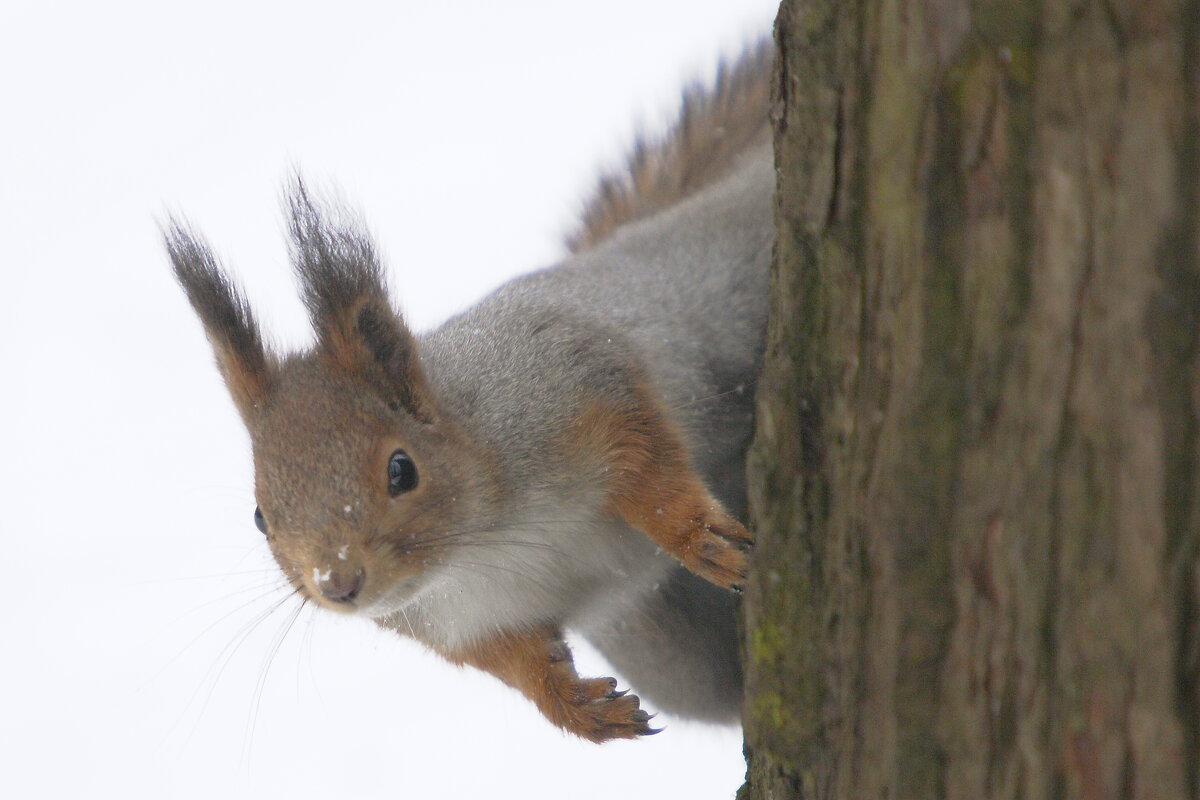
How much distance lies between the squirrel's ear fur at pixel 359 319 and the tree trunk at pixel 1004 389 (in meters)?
0.75

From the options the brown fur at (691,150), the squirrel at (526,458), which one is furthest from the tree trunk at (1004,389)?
the brown fur at (691,150)

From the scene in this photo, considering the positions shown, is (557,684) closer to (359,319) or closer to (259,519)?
(259,519)

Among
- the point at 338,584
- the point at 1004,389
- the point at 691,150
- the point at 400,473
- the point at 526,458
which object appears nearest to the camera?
the point at 1004,389

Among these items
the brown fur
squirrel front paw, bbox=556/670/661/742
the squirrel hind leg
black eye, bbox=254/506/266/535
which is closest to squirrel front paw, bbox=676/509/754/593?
the squirrel hind leg

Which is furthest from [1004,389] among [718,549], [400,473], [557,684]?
[557,684]

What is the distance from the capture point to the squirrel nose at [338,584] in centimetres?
137

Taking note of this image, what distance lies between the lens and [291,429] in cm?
153

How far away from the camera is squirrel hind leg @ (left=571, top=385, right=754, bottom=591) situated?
1.40 metres

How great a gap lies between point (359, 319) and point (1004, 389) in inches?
41.0

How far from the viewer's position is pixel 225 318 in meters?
1.63

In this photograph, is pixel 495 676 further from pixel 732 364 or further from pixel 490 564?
pixel 732 364

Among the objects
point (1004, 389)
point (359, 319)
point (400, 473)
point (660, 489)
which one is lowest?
point (660, 489)

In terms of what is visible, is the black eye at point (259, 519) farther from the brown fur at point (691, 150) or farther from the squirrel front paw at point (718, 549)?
the brown fur at point (691, 150)

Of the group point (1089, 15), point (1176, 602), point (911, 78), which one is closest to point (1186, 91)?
point (1089, 15)
